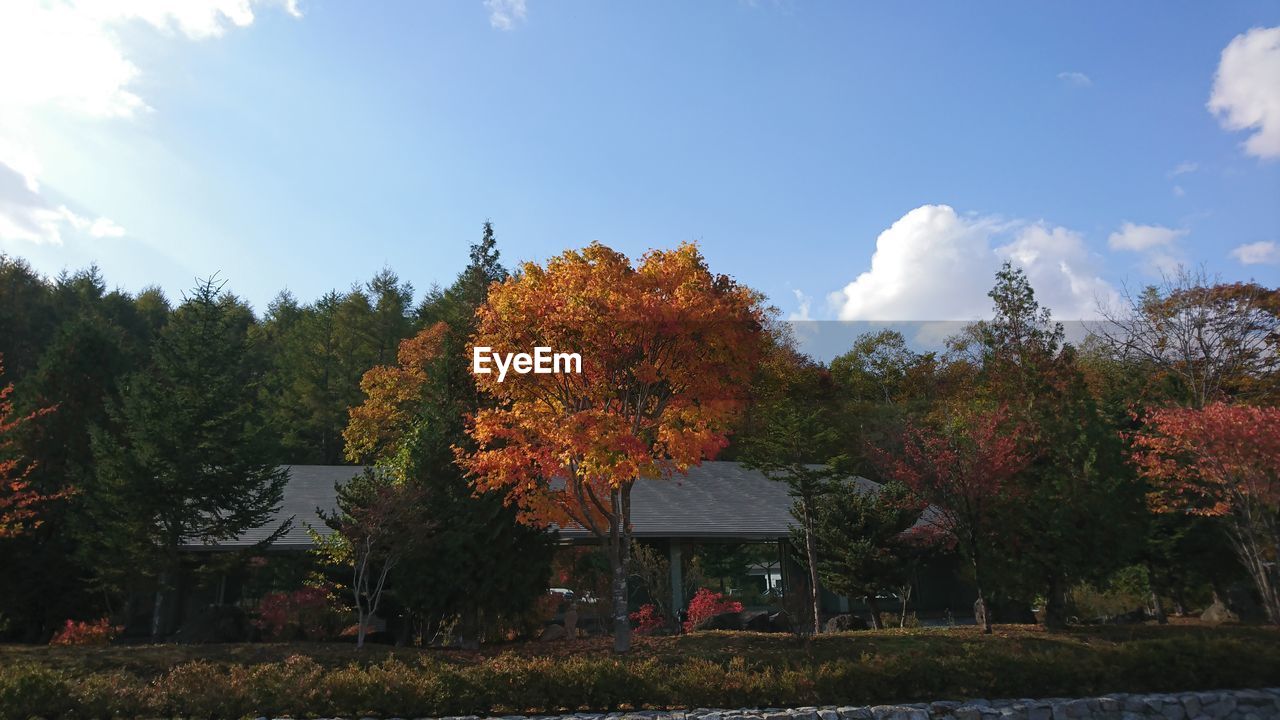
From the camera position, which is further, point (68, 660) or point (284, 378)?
point (284, 378)

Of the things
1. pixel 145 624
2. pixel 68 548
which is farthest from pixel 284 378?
pixel 68 548

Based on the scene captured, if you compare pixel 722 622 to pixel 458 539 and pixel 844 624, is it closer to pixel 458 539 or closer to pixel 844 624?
pixel 844 624

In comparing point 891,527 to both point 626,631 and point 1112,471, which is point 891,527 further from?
point 626,631

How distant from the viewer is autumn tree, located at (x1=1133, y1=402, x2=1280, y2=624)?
14062 millimetres

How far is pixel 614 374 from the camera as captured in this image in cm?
1383

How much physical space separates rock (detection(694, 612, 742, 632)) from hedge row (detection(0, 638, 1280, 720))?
673cm

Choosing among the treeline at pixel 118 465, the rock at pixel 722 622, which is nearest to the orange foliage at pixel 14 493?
the treeline at pixel 118 465

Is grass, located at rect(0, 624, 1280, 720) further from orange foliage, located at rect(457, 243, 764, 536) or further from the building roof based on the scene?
the building roof

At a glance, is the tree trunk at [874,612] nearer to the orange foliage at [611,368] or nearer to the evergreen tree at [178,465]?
the orange foliage at [611,368]

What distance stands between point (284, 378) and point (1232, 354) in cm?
4746

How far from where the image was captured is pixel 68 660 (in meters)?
12.4

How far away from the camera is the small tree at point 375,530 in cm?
1446

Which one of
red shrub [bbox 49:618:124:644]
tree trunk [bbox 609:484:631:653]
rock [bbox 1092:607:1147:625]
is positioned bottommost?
rock [bbox 1092:607:1147:625]

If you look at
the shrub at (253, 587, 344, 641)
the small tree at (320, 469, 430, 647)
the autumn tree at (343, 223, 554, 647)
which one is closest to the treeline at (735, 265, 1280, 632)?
the autumn tree at (343, 223, 554, 647)
